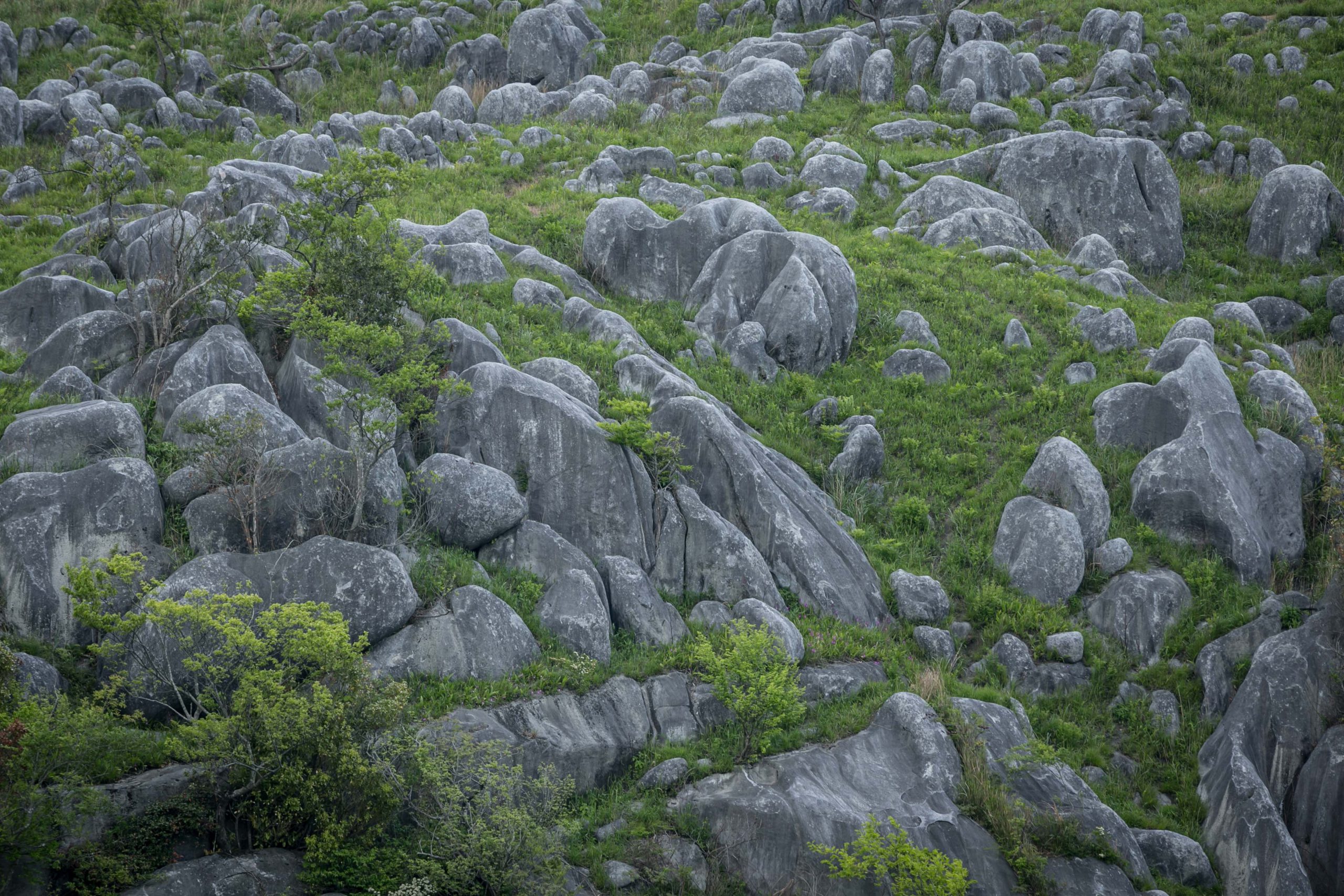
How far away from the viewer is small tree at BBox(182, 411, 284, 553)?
50.4 ft

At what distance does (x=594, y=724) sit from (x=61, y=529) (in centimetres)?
892

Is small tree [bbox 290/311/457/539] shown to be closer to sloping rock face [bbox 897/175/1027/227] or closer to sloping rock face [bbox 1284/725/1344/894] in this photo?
sloping rock face [bbox 1284/725/1344/894]

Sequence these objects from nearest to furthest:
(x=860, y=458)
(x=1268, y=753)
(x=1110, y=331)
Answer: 1. (x=1268, y=753)
2. (x=860, y=458)
3. (x=1110, y=331)

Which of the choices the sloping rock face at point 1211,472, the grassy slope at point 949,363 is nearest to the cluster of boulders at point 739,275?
the grassy slope at point 949,363

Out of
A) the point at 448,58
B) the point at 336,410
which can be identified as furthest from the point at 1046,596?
the point at 448,58

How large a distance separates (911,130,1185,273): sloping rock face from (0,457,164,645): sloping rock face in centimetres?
2981

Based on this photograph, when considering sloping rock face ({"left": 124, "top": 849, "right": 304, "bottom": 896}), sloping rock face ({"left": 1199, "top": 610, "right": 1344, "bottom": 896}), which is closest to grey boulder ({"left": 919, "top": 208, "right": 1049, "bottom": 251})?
sloping rock face ({"left": 1199, "top": 610, "right": 1344, "bottom": 896})

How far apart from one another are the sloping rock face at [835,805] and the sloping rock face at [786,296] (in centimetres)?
1235

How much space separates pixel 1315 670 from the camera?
16906mm

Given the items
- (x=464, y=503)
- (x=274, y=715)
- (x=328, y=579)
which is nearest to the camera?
(x=274, y=715)

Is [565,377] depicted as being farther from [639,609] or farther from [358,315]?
[639,609]

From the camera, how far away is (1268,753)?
16.7m

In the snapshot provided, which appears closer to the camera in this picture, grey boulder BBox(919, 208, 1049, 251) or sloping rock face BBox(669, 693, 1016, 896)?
sloping rock face BBox(669, 693, 1016, 896)

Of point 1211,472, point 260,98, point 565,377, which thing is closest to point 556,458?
point 565,377
